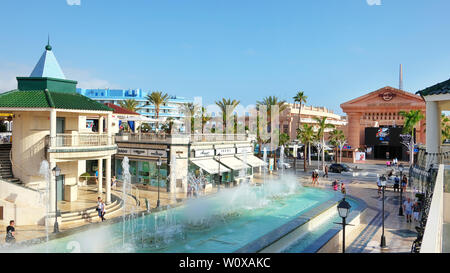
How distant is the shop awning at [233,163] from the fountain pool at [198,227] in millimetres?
4020

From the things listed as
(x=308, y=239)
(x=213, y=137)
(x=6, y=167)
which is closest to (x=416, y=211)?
(x=308, y=239)

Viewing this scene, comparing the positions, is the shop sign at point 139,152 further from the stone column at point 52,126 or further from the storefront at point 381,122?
the storefront at point 381,122

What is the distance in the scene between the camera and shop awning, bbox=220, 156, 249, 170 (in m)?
32.2

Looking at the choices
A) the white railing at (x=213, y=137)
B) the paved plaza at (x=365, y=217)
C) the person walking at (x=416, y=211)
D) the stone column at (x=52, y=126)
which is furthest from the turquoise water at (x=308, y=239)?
the white railing at (x=213, y=137)

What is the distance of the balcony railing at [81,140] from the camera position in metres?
20.2

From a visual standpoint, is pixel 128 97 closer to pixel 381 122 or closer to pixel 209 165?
pixel 381 122

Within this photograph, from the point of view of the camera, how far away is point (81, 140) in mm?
21922

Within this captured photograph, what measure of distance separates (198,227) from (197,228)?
0.68 feet

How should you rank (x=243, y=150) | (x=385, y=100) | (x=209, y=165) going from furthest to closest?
(x=385, y=100) < (x=243, y=150) < (x=209, y=165)

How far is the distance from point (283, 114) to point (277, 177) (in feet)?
116

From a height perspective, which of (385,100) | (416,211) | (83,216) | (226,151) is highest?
(385,100)

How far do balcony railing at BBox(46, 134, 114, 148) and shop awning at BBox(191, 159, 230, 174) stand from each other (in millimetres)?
9176

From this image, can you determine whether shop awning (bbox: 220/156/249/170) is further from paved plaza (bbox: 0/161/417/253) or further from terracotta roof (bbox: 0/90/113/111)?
terracotta roof (bbox: 0/90/113/111)
